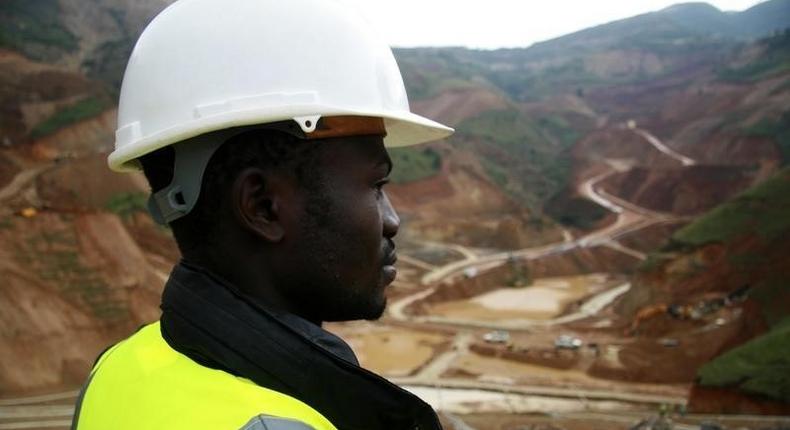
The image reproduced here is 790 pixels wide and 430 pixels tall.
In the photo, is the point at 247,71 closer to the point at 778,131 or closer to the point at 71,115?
the point at 71,115

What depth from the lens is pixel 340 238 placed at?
1501 mm

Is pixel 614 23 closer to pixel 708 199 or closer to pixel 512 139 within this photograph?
pixel 512 139

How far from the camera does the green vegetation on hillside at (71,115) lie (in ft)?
120

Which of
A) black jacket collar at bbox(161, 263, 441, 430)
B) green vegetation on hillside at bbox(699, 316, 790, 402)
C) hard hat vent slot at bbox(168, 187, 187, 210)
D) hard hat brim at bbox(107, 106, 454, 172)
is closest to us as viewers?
black jacket collar at bbox(161, 263, 441, 430)

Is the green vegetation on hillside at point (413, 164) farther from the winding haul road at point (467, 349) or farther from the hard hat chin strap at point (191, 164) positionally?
the hard hat chin strap at point (191, 164)

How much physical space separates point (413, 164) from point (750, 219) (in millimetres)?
31789

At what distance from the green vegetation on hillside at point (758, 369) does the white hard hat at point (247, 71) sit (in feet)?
59.1

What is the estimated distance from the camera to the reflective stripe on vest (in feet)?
3.50

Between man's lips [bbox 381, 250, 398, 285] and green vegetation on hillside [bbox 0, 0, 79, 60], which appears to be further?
green vegetation on hillside [bbox 0, 0, 79, 60]

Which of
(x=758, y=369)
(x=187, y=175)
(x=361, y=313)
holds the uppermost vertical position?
(x=187, y=175)

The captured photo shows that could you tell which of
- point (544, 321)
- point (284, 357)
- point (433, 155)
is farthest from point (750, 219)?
point (433, 155)

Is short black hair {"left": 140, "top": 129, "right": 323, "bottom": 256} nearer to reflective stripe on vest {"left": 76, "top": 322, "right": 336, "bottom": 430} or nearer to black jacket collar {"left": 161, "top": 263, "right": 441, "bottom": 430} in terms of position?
black jacket collar {"left": 161, "top": 263, "right": 441, "bottom": 430}

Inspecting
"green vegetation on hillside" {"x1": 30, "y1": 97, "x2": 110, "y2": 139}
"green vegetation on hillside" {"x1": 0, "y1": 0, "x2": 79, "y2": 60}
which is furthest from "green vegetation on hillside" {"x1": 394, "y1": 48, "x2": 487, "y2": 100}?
"green vegetation on hillside" {"x1": 30, "y1": 97, "x2": 110, "y2": 139}

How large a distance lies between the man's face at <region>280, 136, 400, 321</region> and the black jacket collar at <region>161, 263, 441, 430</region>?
0.13 metres
